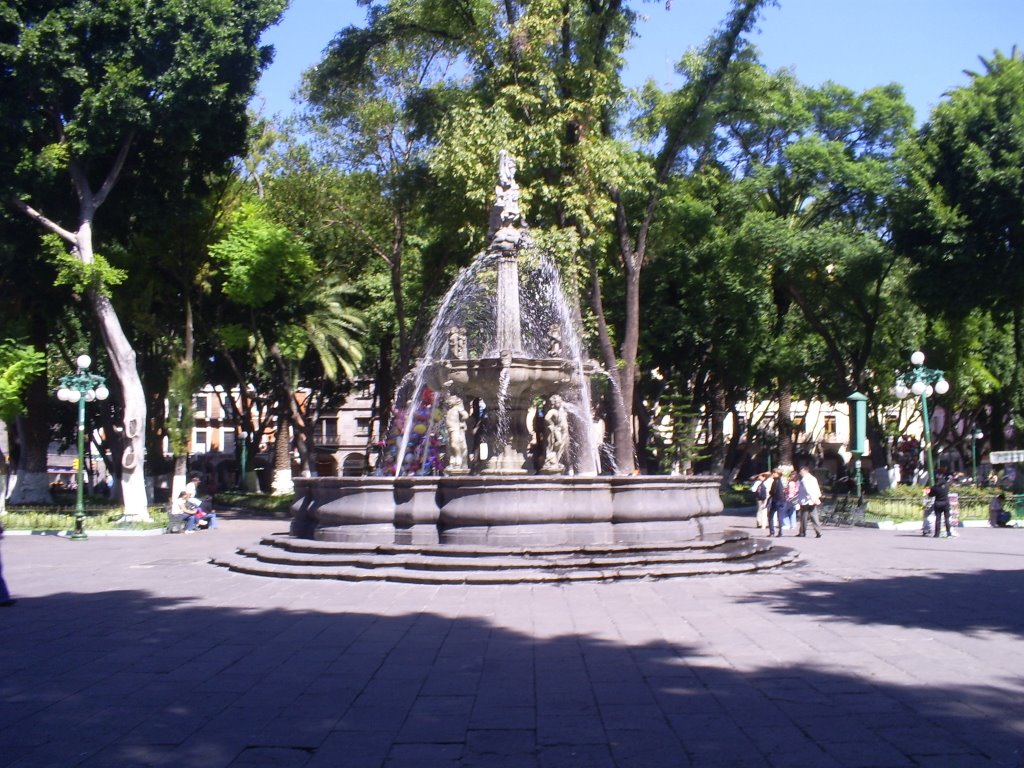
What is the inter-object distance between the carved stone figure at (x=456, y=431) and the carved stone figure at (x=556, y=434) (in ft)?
4.78

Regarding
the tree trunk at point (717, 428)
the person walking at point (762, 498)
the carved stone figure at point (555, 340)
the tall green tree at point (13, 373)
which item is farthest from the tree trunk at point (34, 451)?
the tree trunk at point (717, 428)

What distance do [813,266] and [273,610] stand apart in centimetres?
2509

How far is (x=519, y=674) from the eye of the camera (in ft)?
24.0

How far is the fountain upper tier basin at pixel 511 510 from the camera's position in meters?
12.9

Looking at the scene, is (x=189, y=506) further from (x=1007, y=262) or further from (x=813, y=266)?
(x=1007, y=262)

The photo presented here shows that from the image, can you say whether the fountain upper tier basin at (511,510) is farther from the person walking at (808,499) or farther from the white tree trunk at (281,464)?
the white tree trunk at (281,464)

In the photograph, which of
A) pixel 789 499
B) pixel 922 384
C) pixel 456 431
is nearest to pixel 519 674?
pixel 456 431

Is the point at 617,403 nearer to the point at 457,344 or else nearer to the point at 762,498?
the point at 762,498

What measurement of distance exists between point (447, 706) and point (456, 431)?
36.9 feet

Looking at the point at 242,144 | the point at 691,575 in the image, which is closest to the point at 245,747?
the point at 691,575

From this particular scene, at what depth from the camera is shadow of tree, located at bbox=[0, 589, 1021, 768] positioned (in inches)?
212

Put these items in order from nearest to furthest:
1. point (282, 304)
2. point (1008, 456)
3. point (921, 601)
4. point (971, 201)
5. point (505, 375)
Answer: point (921, 601), point (505, 375), point (1008, 456), point (971, 201), point (282, 304)

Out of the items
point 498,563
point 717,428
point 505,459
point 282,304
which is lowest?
point 498,563

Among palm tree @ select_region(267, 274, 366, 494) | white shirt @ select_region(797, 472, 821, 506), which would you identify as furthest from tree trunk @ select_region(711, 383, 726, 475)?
white shirt @ select_region(797, 472, 821, 506)
